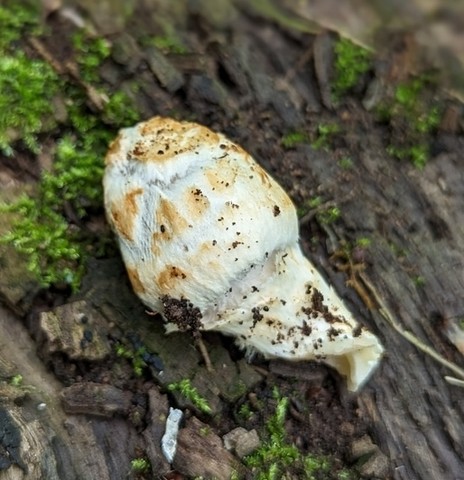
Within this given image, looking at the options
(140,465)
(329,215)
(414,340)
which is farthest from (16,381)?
(414,340)

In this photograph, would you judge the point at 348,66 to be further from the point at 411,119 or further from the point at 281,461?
the point at 281,461

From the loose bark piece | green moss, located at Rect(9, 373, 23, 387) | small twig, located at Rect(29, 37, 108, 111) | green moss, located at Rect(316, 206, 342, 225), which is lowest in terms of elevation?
the loose bark piece

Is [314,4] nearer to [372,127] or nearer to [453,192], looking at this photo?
[372,127]

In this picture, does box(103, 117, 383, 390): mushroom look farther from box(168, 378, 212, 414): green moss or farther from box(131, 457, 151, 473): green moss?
box(131, 457, 151, 473): green moss

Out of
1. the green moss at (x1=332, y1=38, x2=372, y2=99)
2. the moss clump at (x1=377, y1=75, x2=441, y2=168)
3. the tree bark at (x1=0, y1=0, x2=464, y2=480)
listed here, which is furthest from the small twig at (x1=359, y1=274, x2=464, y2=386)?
the green moss at (x1=332, y1=38, x2=372, y2=99)

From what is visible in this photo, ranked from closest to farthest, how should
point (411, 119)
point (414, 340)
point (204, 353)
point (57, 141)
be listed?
point (204, 353), point (414, 340), point (57, 141), point (411, 119)

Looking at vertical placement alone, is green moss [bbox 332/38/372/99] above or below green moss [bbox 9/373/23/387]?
below
